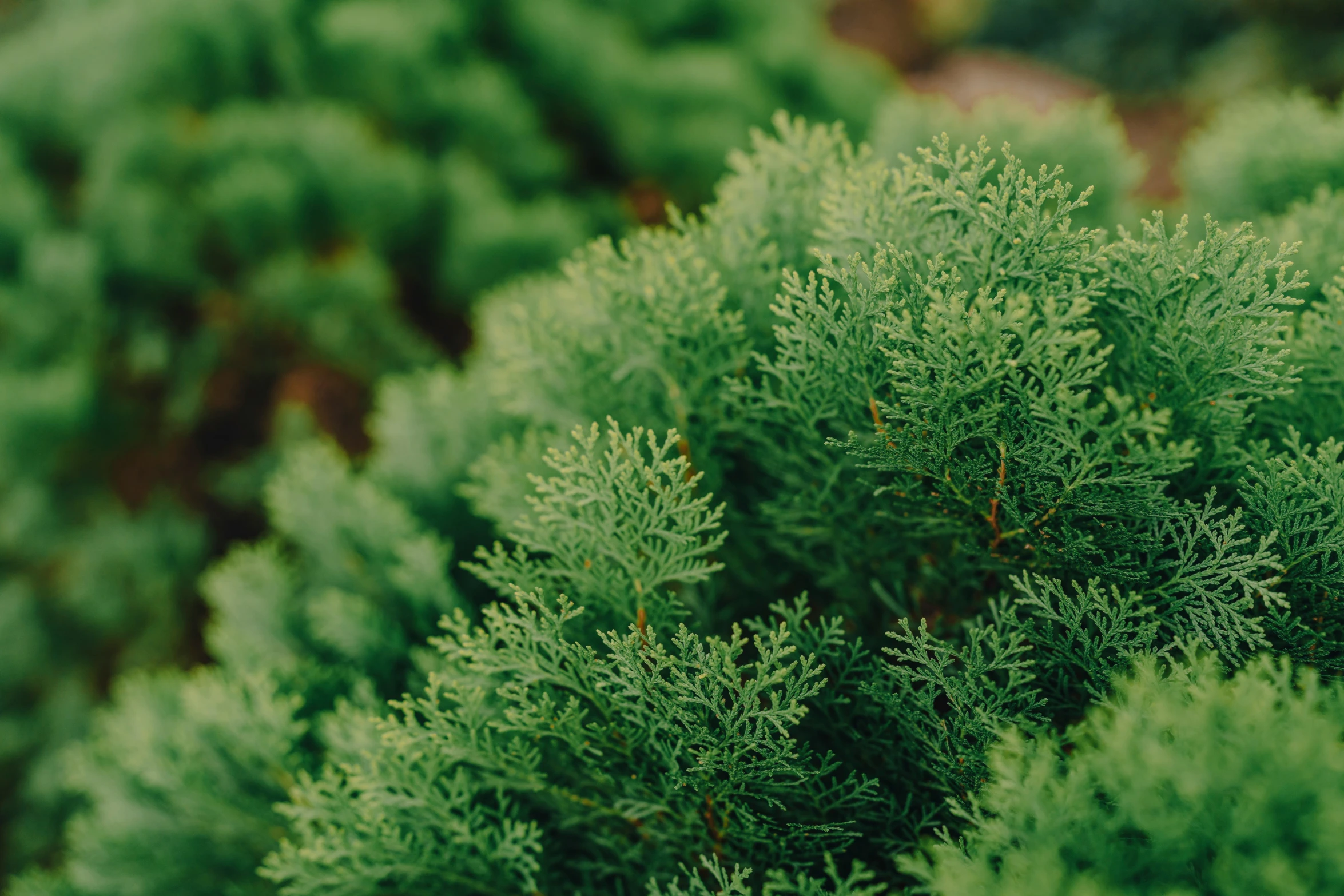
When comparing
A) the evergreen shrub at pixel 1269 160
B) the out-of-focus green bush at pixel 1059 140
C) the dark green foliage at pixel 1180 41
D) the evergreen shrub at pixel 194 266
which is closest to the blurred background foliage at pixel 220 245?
the evergreen shrub at pixel 194 266

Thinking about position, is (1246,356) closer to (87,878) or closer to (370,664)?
(370,664)

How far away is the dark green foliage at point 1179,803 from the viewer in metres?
0.86

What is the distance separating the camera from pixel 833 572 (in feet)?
5.15

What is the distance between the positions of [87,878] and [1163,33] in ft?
27.3

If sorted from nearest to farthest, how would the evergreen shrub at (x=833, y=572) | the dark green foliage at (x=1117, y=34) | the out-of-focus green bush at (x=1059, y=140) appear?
the evergreen shrub at (x=833, y=572), the out-of-focus green bush at (x=1059, y=140), the dark green foliage at (x=1117, y=34)

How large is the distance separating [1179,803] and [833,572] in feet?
2.34

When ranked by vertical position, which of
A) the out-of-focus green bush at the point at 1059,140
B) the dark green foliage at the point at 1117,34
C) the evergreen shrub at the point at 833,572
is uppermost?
the dark green foliage at the point at 1117,34

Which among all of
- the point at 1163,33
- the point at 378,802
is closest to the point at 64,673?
the point at 378,802

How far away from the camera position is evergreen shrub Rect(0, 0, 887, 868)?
10.3 feet

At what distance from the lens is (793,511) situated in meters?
1.53

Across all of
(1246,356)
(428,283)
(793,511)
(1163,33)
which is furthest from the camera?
(1163,33)

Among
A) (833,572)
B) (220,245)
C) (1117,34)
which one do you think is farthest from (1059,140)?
(1117,34)

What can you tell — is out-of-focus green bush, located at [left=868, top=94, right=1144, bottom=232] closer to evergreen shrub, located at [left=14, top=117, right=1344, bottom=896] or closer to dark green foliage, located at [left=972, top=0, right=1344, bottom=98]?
evergreen shrub, located at [left=14, top=117, right=1344, bottom=896]

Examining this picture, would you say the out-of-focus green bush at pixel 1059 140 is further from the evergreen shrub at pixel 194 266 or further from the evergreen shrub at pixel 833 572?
the evergreen shrub at pixel 194 266
